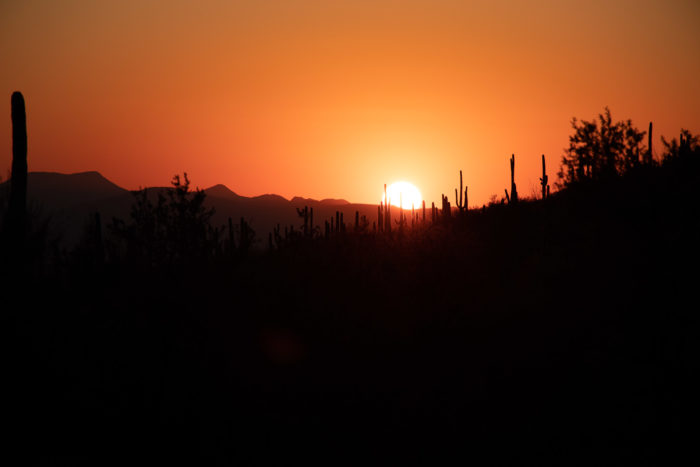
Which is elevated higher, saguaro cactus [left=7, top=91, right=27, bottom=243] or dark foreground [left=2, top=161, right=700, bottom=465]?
saguaro cactus [left=7, top=91, right=27, bottom=243]

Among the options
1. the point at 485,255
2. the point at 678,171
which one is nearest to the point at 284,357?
the point at 485,255

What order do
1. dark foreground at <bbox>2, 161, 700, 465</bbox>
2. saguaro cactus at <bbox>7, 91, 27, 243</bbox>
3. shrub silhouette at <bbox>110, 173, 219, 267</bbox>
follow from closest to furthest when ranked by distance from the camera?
dark foreground at <bbox>2, 161, 700, 465</bbox>
saguaro cactus at <bbox>7, 91, 27, 243</bbox>
shrub silhouette at <bbox>110, 173, 219, 267</bbox>

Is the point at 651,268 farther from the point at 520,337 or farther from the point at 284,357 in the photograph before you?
the point at 284,357

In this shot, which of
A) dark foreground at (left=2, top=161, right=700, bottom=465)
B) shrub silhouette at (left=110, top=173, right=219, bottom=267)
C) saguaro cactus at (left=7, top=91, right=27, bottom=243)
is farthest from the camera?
shrub silhouette at (left=110, top=173, right=219, bottom=267)

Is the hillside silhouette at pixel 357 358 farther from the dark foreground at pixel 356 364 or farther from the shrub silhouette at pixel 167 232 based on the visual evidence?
the shrub silhouette at pixel 167 232

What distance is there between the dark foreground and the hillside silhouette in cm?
3

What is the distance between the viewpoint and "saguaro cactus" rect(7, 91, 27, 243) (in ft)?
38.0

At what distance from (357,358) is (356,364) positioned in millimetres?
222

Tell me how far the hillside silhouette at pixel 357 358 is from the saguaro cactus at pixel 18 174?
0.19 m

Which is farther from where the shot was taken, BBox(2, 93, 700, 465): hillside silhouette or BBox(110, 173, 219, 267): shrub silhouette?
BBox(110, 173, 219, 267): shrub silhouette

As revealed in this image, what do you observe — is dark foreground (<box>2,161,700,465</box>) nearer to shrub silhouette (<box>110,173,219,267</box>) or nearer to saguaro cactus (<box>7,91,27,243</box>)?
saguaro cactus (<box>7,91,27,243</box>)

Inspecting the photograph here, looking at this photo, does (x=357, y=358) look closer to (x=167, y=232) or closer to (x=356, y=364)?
(x=356, y=364)

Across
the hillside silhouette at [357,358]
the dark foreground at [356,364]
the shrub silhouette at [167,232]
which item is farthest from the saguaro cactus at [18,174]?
the shrub silhouette at [167,232]

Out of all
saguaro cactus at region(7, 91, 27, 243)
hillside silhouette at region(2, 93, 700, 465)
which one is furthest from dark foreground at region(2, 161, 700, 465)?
saguaro cactus at region(7, 91, 27, 243)
